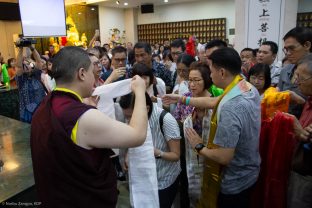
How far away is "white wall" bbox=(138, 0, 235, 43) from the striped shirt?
1010 centimetres

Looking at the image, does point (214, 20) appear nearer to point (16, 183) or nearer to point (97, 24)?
point (97, 24)

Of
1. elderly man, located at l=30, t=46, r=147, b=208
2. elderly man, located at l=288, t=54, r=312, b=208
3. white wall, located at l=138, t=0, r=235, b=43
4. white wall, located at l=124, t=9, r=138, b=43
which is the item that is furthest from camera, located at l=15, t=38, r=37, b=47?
white wall, located at l=124, t=9, r=138, b=43

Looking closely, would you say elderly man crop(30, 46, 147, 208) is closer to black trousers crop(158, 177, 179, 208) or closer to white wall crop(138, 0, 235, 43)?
black trousers crop(158, 177, 179, 208)

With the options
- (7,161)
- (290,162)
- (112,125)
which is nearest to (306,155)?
(290,162)

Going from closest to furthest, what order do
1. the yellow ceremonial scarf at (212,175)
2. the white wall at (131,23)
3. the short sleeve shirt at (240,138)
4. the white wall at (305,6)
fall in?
the short sleeve shirt at (240,138)
the yellow ceremonial scarf at (212,175)
the white wall at (305,6)
the white wall at (131,23)

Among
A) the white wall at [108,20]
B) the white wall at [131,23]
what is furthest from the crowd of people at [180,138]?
the white wall at [131,23]

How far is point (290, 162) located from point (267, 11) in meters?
3.44

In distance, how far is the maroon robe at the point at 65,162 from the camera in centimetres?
96

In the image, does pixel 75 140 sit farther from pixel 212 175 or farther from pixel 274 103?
pixel 274 103

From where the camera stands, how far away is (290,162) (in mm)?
1568

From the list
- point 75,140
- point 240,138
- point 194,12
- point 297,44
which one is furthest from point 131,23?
point 75,140

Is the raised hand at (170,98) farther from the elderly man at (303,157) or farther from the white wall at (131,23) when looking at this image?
the white wall at (131,23)

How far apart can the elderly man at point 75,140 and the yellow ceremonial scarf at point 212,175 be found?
0.56 m

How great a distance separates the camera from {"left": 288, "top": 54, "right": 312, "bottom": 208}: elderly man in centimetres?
139
